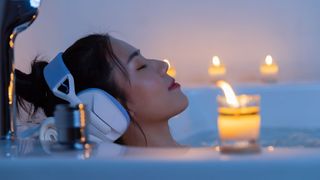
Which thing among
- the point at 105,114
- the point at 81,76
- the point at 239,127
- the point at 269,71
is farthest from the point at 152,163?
the point at 269,71

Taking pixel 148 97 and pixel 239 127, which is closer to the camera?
pixel 239 127

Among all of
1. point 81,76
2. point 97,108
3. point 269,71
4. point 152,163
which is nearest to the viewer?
point 152,163

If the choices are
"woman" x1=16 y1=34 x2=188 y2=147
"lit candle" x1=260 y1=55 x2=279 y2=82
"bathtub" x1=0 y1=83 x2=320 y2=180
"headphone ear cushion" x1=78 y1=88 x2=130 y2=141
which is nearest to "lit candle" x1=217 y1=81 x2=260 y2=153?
"bathtub" x1=0 y1=83 x2=320 y2=180

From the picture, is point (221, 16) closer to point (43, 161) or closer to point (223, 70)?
point (223, 70)

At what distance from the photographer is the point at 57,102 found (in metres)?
1.31

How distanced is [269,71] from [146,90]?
3.75ft

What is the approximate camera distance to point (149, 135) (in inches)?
55.0

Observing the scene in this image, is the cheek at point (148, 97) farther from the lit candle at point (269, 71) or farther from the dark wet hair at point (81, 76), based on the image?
the lit candle at point (269, 71)

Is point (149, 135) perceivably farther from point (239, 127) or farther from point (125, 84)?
point (239, 127)

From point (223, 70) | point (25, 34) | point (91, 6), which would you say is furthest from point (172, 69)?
point (25, 34)

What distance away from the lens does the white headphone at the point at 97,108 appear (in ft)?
3.44

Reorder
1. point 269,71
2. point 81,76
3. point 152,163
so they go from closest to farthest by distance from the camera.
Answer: point 152,163
point 81,76
point 269,71

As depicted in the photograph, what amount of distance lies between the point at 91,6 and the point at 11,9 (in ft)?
5.67

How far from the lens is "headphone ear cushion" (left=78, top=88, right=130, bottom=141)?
1.05 m
